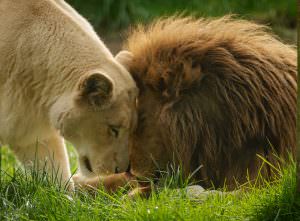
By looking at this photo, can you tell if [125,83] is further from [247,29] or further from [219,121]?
[247,29]

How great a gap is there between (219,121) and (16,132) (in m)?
1.34

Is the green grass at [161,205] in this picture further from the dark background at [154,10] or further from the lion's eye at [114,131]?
the dark background at [154,10]

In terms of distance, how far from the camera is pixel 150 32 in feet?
20.9

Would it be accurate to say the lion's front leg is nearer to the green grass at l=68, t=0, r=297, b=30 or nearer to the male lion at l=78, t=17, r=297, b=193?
the male lion at l=78, t=17, r=297, b=193

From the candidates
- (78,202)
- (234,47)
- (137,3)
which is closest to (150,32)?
(234,47)

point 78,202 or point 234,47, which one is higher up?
point 234,47

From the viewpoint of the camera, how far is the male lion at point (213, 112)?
18.9ft

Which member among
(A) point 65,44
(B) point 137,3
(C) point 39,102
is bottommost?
(B) point 137,3

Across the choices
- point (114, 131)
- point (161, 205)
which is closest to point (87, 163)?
point (114, 131)

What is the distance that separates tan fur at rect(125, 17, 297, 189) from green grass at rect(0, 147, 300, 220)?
55 centimetres

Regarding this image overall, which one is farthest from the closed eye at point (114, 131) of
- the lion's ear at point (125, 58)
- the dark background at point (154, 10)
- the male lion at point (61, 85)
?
the dark background at point (154, 10)

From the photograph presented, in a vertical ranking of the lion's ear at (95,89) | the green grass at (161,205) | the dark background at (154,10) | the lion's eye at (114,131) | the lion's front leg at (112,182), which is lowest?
the dark background at (154,10)

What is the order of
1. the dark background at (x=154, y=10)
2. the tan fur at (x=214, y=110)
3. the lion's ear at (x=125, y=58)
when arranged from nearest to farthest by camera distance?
the tan fur at (x=214, y=110), the lion's ear at (x=125, y=58), the dark background at (x=154, y=10)

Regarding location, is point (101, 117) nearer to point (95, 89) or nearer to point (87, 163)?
point (95, 89)
